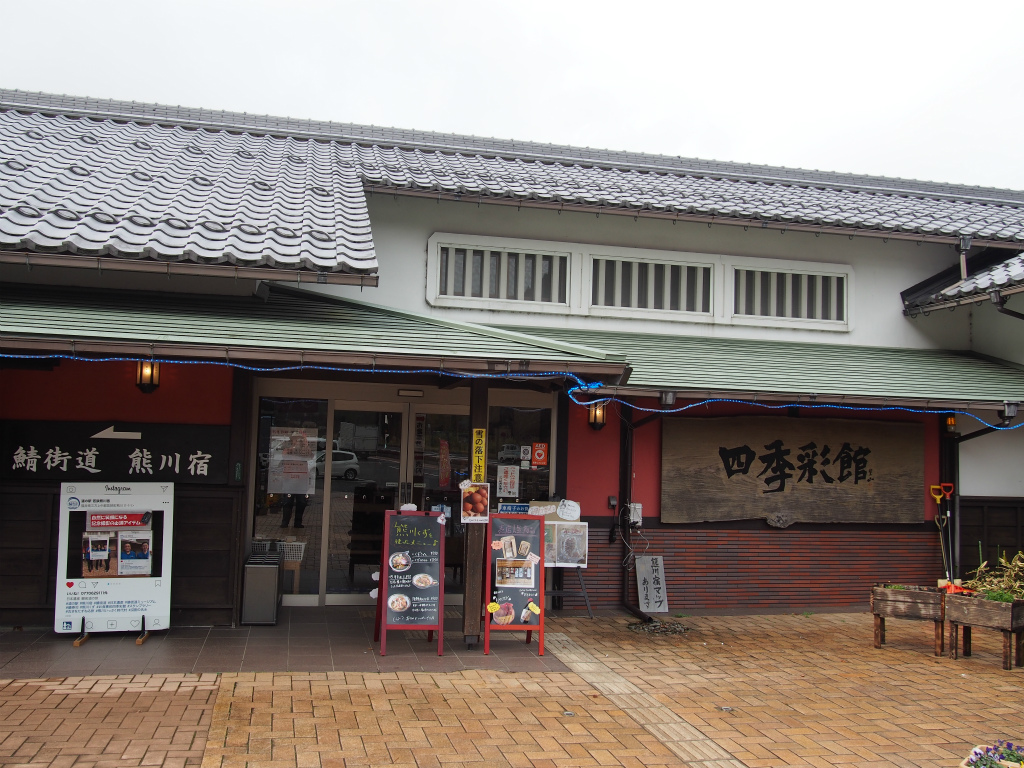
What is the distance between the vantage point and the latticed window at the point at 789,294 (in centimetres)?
1177

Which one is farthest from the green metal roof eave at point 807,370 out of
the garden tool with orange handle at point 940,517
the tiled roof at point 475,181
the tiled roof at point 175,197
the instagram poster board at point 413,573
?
the tiled roof at point 175,197

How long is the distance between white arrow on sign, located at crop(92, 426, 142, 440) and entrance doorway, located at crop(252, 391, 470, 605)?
142 centimetres

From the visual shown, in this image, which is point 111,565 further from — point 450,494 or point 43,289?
point 450,494

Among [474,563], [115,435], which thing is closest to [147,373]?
[115,435]

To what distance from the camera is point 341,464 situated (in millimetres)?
10180

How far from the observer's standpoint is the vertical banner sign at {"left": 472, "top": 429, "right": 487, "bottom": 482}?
8.39m

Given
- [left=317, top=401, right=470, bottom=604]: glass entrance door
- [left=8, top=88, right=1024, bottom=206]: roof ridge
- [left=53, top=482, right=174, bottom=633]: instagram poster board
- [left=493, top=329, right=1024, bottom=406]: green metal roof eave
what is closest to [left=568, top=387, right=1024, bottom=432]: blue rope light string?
[left=493, top=329, right=1024, bottom=406]: green metal roof eave

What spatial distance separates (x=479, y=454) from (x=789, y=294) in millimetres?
5912

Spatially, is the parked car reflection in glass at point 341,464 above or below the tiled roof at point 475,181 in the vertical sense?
below

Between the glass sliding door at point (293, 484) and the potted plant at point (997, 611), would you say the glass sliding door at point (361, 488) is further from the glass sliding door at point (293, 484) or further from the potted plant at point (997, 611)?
the potted plant at point (997, 611)

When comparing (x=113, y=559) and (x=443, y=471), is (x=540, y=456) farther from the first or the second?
(x=113, y=559)

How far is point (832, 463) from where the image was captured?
1112 centimetres

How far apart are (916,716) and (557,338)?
5.64m

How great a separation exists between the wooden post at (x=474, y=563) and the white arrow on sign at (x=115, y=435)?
3.65 meters
